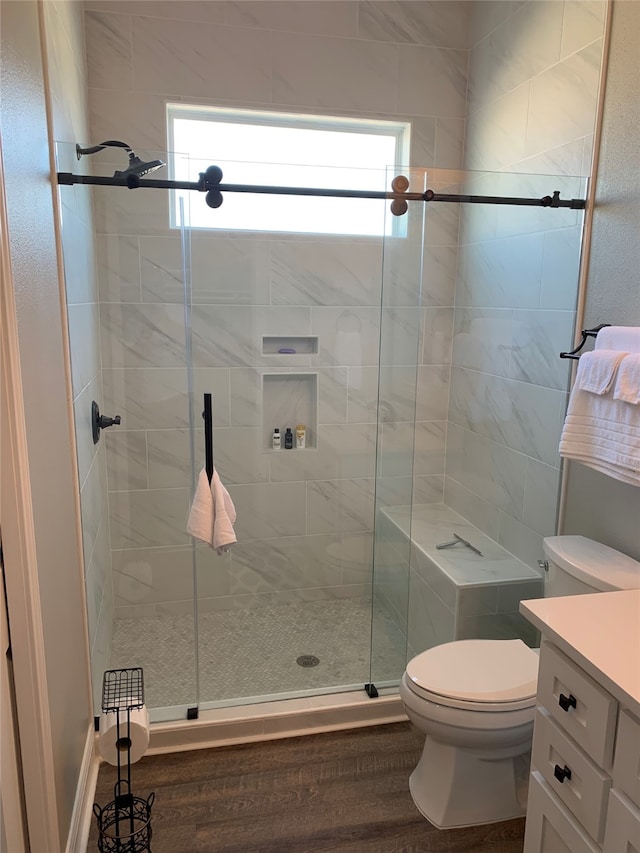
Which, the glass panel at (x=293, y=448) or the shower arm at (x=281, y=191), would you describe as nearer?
the shower arm at (x=281, y=191)

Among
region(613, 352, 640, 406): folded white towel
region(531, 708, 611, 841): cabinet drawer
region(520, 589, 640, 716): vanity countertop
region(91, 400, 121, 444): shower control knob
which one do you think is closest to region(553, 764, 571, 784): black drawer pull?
region(531, 708, 611, 841): cabinet drawer

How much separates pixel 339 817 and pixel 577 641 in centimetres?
106

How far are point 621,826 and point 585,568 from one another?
2.55ft

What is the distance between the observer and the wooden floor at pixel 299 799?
5.85 feet

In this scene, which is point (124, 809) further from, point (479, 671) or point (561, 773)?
point (561, 773)

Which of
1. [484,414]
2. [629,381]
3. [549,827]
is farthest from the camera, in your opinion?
[484,414]

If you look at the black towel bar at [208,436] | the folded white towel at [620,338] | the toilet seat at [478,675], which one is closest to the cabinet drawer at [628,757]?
the toilet seat at [478,675]

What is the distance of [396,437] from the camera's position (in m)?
2.60

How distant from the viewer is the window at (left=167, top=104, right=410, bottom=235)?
2.51 m

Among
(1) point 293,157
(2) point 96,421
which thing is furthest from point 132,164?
(1) point 293,157

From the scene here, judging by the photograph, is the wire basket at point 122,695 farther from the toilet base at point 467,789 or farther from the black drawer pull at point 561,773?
the black drawer pull at point 561,773

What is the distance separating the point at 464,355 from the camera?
9.72 feet

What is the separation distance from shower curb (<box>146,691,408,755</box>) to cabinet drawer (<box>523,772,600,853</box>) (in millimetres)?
856

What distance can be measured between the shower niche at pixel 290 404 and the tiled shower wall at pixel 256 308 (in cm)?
3
